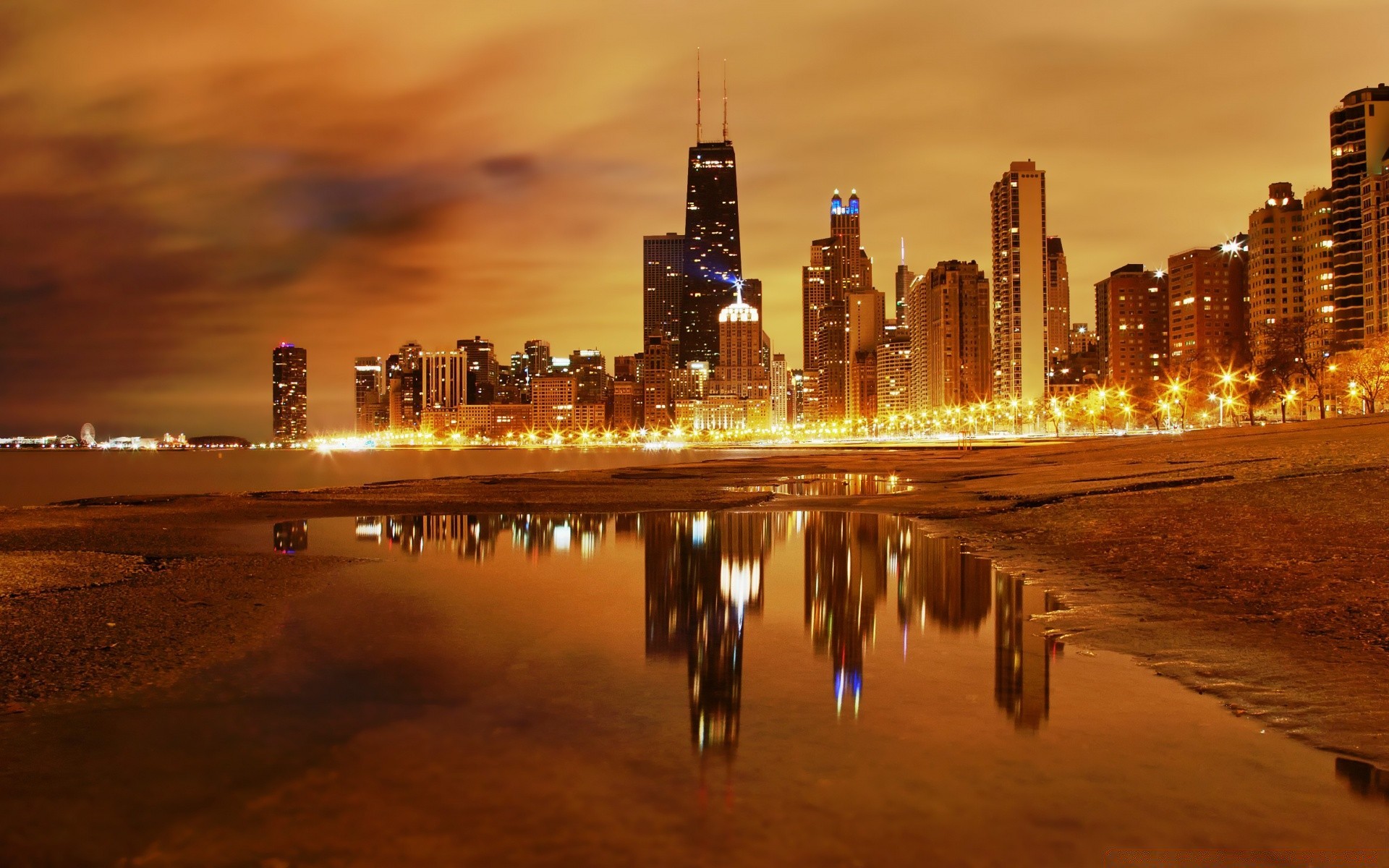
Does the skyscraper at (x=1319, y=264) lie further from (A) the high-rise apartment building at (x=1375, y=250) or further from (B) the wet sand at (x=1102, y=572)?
(B) the wet sand at (x=1102, y=572)

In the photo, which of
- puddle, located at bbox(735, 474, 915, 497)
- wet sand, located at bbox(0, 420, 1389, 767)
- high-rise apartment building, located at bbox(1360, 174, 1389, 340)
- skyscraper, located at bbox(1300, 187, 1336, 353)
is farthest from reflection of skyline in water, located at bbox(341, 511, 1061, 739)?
skyscraper, located at bbox(1300, 187, 1336, 353)

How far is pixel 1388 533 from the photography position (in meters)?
16.4

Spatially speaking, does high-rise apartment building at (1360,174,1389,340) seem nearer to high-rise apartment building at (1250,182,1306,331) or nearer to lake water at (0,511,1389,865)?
high-rise apartment building at (1250,182,1306,331)

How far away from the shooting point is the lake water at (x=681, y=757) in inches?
249

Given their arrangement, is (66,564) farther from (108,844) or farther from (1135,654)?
(1135,654)

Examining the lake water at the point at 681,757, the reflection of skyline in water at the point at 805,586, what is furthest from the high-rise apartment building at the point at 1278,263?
the lake water at the point at 681,757

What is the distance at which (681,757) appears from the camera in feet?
26.3

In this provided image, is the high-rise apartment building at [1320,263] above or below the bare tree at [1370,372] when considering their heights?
above

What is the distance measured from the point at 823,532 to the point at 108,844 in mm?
21193

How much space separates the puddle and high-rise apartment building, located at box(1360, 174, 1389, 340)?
124 meters

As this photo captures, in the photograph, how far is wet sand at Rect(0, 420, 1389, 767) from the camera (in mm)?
10211

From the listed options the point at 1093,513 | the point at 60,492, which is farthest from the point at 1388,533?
the point at 60,492

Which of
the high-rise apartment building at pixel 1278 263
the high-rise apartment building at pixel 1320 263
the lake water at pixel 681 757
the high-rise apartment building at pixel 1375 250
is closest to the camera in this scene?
the lake water at pixel 681 757

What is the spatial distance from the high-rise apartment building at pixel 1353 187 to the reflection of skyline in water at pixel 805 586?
166746 mm
